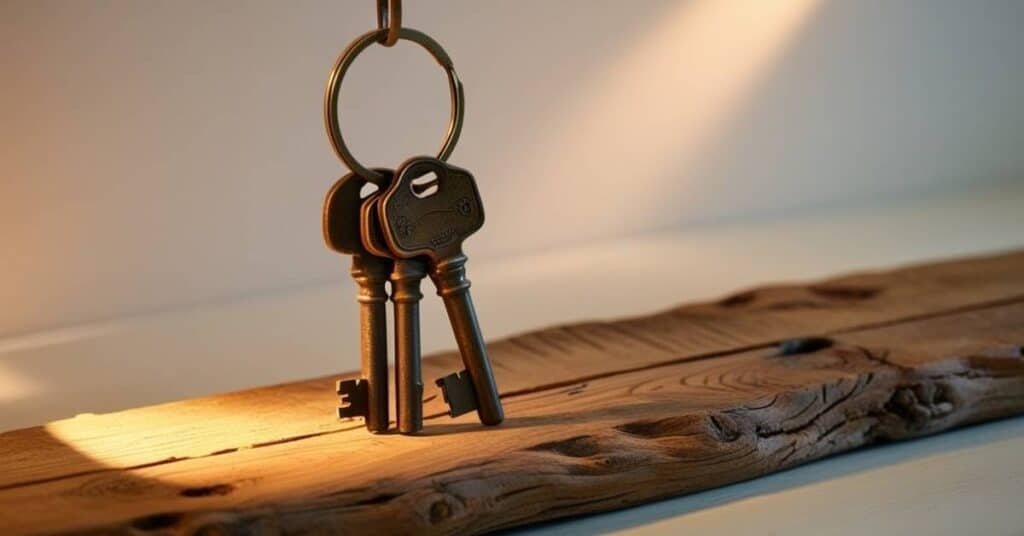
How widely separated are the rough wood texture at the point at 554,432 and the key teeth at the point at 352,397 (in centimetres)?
2

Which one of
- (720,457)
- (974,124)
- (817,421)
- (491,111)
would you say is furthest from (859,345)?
(974,124)

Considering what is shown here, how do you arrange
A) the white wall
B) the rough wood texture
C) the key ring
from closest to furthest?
the rough wood texture → the key ring → the white wall

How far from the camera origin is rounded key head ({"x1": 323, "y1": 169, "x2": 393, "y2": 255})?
1266 millimetres

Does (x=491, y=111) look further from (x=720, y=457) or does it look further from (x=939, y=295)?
(x=720, y=457)

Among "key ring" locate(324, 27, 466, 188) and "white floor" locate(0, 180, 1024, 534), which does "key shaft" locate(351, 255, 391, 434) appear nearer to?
"key ring" locate(324, 27, 466, 188)

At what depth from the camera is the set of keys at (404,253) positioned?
126cm

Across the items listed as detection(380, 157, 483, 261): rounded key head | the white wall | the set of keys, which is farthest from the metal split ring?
the white wall

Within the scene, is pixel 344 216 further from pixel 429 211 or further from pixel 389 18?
pixel 389 18

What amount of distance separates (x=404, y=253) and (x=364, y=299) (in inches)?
2.4

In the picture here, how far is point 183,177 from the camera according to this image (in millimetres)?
2135

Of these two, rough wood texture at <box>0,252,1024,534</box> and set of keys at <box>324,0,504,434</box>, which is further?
set of keys at <box>324,0,504,434</box>

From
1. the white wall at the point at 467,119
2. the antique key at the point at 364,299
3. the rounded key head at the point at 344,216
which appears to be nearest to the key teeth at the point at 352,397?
the antique key at the point at 364,299

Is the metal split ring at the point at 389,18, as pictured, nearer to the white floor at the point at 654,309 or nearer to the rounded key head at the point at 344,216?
the rounded key head at the point at 344,216

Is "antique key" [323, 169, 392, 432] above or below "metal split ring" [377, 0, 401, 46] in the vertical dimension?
below
